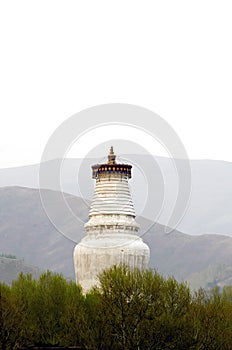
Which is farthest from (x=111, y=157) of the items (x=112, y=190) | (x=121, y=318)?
(x=121, y=318)

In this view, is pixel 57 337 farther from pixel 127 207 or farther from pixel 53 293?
pixel 127 207

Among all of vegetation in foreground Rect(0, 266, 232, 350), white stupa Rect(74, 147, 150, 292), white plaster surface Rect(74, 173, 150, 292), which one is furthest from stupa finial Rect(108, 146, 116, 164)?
vegetation in foreground Rect(0, 266, 232, 350)

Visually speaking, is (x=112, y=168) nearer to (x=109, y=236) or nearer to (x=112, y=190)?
(x=112, y=190)

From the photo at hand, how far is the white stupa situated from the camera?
5544 centimetres

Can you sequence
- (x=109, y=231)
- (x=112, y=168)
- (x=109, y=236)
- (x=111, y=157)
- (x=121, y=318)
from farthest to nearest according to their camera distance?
1. (x=111, y=157)
2. (x=112, y=168)
3. (x=109, y=231)
4. (x=109, y=236)
5. (x=121, y=318)

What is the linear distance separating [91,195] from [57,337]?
1394 cm

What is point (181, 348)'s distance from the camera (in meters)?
46.3

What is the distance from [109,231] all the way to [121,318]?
10.3 meters

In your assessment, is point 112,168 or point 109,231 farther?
point 112,168

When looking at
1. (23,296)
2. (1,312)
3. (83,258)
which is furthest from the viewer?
(83,258)

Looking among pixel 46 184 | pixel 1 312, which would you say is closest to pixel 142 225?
pixel 46 184

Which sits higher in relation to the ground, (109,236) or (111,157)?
(111,157)

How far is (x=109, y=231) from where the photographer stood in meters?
56.3

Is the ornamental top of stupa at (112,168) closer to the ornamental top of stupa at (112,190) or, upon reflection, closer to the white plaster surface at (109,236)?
the ornamental top of stupa at (112,190)
